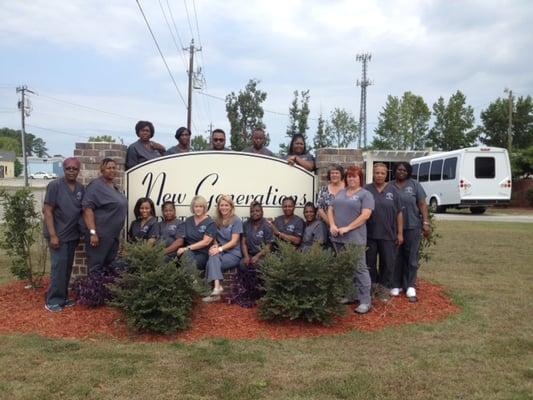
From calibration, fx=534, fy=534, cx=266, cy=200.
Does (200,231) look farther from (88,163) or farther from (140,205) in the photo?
(88,163)

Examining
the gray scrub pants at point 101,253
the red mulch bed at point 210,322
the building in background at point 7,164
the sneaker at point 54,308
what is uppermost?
the building in background at point 7,164

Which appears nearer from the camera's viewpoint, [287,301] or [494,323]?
[287,301]

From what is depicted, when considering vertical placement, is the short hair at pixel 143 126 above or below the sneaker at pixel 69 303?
above

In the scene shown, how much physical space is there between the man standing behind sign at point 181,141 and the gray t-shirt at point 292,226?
1610mm

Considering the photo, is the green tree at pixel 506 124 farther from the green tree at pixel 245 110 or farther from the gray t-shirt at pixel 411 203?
the gray t-shirt at pixel 411 203

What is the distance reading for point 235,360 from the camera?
168 inches

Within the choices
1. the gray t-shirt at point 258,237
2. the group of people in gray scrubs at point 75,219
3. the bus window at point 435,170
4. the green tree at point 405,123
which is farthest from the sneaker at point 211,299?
the green tree at point 405,123

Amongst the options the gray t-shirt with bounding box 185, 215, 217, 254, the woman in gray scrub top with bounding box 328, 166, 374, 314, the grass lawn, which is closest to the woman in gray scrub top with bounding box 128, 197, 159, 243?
the gray t-shirt with bounding box 185, 215, 217, 254

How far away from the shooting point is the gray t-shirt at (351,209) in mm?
5496

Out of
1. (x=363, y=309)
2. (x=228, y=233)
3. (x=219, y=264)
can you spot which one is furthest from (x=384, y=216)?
(x=219, y=264)

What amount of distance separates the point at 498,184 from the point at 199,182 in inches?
701

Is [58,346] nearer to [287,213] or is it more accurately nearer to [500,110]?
[287,213]

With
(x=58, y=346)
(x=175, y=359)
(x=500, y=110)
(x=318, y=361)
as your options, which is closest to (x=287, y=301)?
(x=318, y=361)

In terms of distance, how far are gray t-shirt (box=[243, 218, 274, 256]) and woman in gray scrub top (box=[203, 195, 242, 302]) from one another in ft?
0.44
